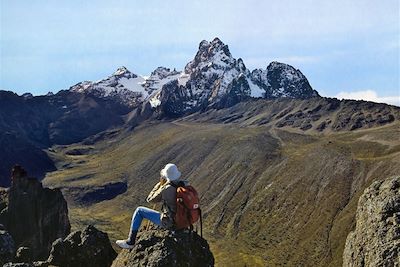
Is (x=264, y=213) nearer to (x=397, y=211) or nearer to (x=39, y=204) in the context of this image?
A: (x=39, y=204)

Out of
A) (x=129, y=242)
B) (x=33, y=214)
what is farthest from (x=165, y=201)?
(x=33, y=214)

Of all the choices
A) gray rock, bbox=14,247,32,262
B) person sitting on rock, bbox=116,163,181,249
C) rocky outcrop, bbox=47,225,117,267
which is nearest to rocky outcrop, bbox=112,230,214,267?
person sitting on rock, bbox=116,163,181,249

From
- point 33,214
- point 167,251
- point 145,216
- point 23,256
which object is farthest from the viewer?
point 33,214

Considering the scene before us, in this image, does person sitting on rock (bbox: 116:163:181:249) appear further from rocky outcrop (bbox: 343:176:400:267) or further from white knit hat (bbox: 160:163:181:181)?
rocky outcrop (bbox: 343:176:400:267)

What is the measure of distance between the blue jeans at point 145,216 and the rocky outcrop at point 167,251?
0.52 m

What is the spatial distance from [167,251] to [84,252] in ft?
35.4

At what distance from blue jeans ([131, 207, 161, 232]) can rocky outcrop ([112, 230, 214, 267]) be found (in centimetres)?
52

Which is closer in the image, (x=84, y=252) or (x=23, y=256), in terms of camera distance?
(x=84, y=252)

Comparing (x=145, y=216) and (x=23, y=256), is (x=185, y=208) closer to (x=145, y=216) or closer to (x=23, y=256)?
(x=145, y=216)

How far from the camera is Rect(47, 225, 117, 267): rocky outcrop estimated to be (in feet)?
96.1

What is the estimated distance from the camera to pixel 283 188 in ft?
615

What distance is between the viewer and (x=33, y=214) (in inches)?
2813

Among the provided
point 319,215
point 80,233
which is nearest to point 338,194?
point 319,215

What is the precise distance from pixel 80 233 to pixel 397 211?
734 inches
